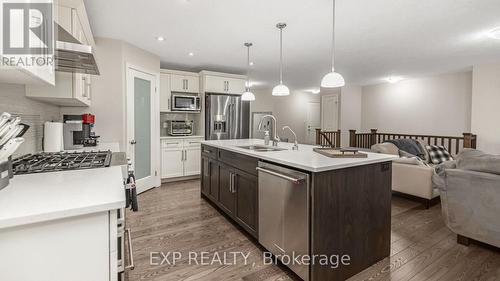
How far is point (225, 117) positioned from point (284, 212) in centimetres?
358

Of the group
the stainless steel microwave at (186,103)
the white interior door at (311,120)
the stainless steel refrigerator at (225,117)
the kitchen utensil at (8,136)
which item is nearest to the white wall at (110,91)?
the stainless steel microwave at (186,103)

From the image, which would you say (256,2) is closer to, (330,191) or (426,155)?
(330,191)

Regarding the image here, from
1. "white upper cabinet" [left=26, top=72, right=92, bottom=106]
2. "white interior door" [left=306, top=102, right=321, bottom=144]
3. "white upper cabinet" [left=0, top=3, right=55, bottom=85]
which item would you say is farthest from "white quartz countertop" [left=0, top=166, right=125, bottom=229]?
"white interior door" [left=306, top=102, right=321, bottom=144]

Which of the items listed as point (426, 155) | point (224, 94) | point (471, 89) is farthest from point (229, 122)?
point (471, 89)

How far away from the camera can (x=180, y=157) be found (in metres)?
4.81

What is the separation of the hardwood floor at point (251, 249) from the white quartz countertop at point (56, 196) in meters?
1.04

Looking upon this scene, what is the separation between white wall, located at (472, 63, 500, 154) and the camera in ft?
14.9

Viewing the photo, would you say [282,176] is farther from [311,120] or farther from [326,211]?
[311,120]

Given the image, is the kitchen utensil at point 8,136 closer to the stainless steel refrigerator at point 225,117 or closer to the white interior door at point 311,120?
the stainless steel refrigerator at point 225,117

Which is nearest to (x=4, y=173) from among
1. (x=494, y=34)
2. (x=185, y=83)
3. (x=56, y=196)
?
(x=56, y=196)

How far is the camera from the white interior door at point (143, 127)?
3797 millimetres

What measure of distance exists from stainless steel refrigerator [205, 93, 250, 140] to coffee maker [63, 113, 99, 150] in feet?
7.67

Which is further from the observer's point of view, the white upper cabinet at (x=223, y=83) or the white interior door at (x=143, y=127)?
the white upper cabinet at (x=223, y=83)

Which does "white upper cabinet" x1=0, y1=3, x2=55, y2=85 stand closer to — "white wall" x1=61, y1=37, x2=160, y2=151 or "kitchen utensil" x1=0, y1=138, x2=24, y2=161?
"kitchen utensil" x1=0, y1=138, x2=24, y2=161
